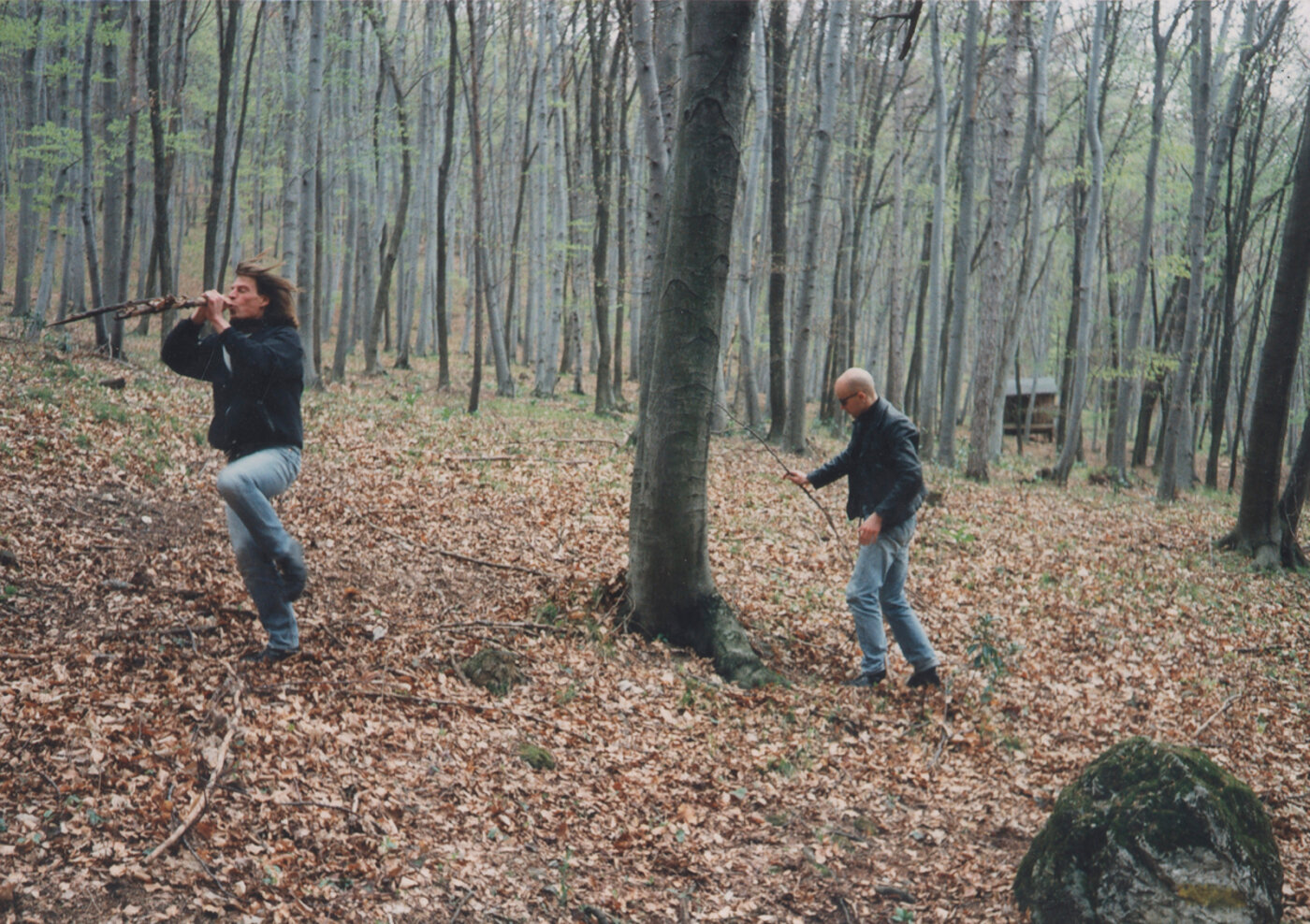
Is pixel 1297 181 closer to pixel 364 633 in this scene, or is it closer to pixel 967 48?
pixel 967 48

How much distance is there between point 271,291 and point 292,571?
1.48 metres

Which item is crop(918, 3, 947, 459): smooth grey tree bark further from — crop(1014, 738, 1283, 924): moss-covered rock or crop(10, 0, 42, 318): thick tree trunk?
crop(10, 0, 42, 318): thick tree trunk

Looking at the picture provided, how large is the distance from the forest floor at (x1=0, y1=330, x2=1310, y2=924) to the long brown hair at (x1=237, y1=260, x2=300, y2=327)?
6.06 feet

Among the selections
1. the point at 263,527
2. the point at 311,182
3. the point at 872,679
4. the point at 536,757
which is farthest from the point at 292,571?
the point at 311,182

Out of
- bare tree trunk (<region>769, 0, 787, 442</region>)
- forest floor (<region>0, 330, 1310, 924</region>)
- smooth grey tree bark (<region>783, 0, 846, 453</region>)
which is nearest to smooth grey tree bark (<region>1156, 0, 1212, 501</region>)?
smooth grey tree bark (<region>783, 0, 846, 453</region>)

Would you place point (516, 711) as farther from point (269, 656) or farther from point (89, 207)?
point (89, 207)

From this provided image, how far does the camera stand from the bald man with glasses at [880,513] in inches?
226

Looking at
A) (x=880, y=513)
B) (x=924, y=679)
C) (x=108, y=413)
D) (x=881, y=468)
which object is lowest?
(x=924, y=679)

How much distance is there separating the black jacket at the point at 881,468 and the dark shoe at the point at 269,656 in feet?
11.5

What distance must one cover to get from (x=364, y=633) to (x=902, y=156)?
777 inches

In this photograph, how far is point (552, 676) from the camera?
5.39m

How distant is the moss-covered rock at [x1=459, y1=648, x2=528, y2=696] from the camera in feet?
16.7

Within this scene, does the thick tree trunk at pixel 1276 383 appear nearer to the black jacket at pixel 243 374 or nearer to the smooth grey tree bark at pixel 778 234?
the smooth grey tree bark at pixel 778 234

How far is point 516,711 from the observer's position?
490 centimetres
